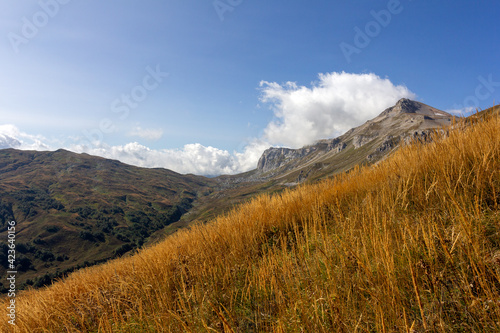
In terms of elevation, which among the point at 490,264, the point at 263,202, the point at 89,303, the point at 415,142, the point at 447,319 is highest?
the point at 415,142

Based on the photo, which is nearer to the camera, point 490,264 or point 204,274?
point 490,264

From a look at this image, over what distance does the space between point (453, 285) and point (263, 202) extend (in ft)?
19.7

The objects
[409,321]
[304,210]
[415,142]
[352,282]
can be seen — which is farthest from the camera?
[415,142]

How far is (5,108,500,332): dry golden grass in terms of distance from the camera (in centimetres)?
236

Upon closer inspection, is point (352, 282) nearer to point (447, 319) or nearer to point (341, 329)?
point (341, 329)

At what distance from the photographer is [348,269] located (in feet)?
10.3

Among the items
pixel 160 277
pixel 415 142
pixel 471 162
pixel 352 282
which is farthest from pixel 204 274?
pixel 415 142

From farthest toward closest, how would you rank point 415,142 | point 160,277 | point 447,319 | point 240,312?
point 415,142
point 160,277
point 240,312
point 447,319

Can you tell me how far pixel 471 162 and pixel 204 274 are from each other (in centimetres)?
530

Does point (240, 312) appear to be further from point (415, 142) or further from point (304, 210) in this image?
point (415, 142)

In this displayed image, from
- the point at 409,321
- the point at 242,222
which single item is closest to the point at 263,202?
the point at 242,222

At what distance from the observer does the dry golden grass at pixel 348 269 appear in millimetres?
2359

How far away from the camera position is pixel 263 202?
8234 mm

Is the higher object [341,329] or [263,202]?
[263,202]
